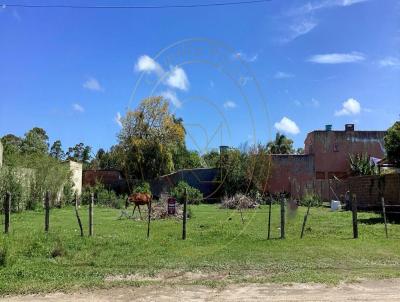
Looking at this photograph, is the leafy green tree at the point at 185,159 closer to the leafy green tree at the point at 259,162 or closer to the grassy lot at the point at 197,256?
the leafy green tree at the point at 259,162

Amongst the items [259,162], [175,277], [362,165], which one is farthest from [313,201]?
[175,277]

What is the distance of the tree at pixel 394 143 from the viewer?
89.4ft

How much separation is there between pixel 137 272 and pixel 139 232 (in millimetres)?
7838

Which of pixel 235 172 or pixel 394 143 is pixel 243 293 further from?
pixel 235 172

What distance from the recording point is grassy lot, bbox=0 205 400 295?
35.3 feet

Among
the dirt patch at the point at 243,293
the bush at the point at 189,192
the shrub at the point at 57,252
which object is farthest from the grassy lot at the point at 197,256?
the bush at the point at 189,192

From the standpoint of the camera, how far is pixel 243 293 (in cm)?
943

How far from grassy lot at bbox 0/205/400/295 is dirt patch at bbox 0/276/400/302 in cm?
45

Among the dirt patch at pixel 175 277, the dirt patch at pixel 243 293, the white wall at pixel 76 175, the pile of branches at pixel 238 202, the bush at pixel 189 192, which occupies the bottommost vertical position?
the dirt patch at pixel 243 293

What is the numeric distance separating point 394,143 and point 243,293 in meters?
20.7

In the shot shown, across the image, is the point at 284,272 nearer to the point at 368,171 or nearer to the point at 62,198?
the point at 62,198

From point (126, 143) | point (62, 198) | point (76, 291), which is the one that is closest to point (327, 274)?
point (76, 291)

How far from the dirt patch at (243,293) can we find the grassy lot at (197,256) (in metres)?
0.45

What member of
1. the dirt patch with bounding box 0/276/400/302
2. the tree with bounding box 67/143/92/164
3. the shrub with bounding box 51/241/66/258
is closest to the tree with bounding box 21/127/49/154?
the tree with bounding box 67/143/92/164
